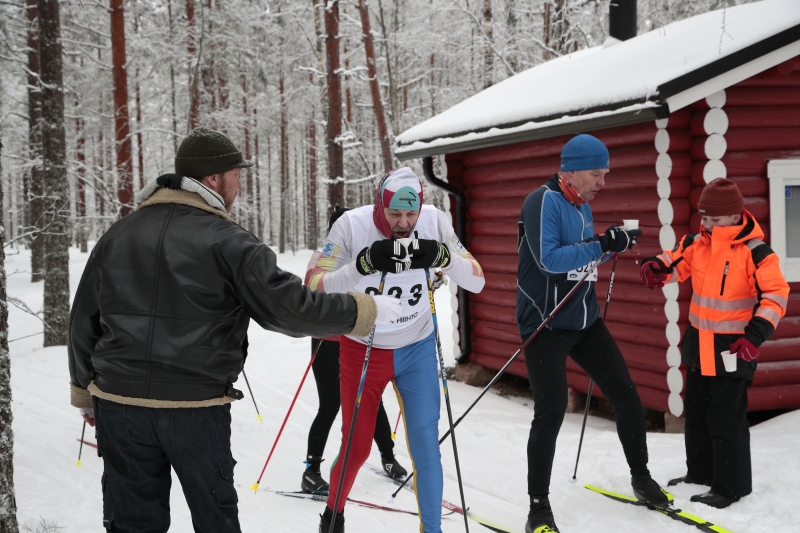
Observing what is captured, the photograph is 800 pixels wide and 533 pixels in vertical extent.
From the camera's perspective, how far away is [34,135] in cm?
1335

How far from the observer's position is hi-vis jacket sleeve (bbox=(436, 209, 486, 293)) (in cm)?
334

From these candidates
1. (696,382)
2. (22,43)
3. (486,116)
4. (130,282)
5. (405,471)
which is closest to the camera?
(130,282)

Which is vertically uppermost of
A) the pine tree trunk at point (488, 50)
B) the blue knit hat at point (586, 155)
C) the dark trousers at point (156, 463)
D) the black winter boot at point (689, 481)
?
the pine tree trunk at point (488, 50)

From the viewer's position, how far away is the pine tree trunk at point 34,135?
1083cm

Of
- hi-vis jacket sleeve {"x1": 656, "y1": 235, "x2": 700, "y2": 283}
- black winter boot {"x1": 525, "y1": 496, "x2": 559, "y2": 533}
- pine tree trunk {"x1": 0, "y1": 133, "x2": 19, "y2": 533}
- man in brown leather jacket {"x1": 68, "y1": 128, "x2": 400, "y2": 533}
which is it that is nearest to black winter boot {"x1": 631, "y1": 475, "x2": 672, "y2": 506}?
black winter boot {"x1": 525, "y1": 496, "x2": 559, "y2": 533}

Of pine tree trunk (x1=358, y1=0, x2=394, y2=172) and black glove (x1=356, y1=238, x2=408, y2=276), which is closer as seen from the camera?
black glove (x1=356, y1=238, x2=408, y2=276)

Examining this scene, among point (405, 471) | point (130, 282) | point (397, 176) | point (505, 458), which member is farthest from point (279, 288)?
point (505, 458)

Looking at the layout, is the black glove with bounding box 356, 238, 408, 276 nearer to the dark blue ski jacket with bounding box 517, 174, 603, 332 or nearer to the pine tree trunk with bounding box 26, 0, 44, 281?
the dark blue ski jacket with bounding box 517, 174, 603, 332

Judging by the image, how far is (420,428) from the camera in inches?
127

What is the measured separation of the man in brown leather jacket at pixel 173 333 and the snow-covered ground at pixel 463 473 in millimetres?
1783

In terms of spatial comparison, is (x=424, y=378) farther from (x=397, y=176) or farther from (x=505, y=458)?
(x=505, y=458)

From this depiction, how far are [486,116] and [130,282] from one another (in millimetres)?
5449

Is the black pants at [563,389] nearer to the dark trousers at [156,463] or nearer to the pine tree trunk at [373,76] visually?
the dark trousers at [156,463]

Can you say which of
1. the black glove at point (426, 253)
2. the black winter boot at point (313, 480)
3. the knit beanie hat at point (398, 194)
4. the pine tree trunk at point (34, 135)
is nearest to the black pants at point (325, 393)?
the black winter boot at point (313, 480)
